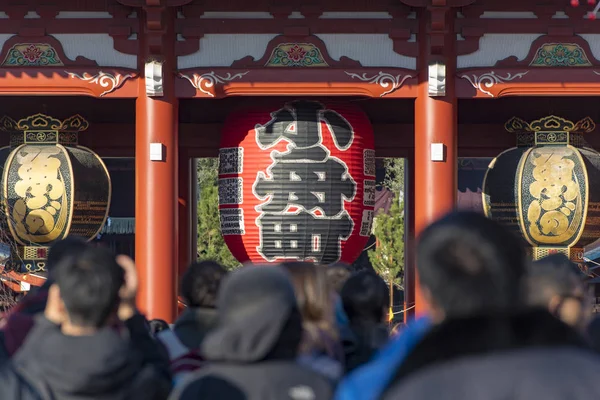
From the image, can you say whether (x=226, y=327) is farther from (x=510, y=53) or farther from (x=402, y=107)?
(x=402, y=107)

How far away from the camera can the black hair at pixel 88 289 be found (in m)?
3.14

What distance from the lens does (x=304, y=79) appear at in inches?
368

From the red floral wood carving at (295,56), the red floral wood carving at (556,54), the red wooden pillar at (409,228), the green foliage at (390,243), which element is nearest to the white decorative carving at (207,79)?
the red floral wood carving at (295,56)

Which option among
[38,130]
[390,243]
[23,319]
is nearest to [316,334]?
[23,319]

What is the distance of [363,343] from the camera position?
4.67m

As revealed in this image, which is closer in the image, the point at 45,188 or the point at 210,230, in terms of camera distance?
the point at 45,188

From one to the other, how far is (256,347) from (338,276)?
7.61ft

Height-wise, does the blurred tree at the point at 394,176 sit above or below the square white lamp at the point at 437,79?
below

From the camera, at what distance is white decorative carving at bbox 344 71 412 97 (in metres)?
9.36

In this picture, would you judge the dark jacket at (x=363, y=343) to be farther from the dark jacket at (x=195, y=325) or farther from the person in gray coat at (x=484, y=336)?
the person in gray coat at (x=484, y=336)

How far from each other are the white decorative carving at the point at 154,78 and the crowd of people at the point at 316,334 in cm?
447

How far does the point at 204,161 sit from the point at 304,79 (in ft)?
62.2

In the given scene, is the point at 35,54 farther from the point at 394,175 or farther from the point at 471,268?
the point at 394,175

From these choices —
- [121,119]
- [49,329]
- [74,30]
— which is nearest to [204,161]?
[121,119]
